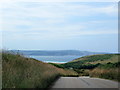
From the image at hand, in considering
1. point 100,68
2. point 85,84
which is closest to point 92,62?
point 100,68

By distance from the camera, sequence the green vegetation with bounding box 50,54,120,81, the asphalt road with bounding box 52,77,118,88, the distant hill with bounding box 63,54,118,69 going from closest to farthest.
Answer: the asphalt road with bounding box 52,77,118,88 < the green vegetation with bounding box 50,54,120,81 < the distant hill with bounding box 63,54,118,69

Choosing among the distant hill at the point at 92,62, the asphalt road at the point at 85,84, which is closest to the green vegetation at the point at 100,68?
the distant hill at the point at 92,62

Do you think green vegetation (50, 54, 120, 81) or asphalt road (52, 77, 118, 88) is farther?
green vegetation (50, 54, 120, 81)

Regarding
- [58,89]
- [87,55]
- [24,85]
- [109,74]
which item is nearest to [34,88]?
[24,85]

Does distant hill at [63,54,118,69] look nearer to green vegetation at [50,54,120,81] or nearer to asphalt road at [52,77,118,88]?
green vegetation at [50,54,120,81]

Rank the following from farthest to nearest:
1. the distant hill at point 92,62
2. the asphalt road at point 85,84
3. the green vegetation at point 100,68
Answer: the distant hill at point 92,62, the green vegetation at point 100,68, the asphalt road at point 85,84

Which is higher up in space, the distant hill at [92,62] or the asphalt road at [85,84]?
the asphalt road at [85,84]

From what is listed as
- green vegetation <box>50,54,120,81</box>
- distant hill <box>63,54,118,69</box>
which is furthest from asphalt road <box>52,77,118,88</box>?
distant hill <box>63,54,118,69</box>

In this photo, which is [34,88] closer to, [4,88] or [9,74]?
[9,74]

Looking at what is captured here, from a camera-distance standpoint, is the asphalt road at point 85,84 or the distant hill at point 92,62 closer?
the asphalt road at point 85,84

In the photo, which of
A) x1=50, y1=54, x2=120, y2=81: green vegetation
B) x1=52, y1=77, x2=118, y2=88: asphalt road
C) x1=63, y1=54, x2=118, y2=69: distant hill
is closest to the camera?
x1=52, y1=77, x2=118, y2=88: asphalt road

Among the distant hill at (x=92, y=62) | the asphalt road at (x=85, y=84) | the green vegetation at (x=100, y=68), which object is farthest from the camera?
the distant hill at (x=92, y=62)

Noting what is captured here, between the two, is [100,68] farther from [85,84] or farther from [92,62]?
[92,62]

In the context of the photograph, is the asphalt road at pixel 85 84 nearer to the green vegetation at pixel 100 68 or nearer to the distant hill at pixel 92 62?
the green vegetation at pixel 100 68
